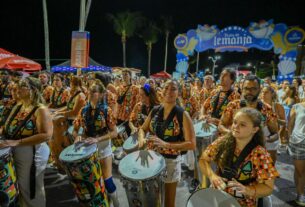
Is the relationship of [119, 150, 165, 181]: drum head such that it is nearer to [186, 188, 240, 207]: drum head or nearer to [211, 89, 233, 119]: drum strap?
[186, 188, 240, 207]: drum head

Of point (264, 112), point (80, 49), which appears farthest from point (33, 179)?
point (80, 49)

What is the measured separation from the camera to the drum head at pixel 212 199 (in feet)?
6.19

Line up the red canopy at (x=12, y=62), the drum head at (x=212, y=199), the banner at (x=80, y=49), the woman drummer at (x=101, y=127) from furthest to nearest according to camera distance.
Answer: the red canopy at (x=12, y=62)
the banner at (x=80, y=49)
the woman drummer at (x=101, y=127)
the drum head at (x=212, y=199)

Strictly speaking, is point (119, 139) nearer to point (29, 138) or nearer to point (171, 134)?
point (29, 138)

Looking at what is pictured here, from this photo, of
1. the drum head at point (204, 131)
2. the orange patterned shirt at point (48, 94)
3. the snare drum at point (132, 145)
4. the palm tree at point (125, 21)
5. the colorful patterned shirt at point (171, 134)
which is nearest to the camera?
the colorful patterned shirt at point (171, 134)

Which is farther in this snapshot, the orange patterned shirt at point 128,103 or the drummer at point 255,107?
the orange patterned shirt at point 128,103

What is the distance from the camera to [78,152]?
3.09 m

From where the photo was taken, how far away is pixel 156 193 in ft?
9.02

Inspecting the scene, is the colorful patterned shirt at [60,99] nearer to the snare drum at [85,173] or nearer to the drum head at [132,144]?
the drum head at [132,144]

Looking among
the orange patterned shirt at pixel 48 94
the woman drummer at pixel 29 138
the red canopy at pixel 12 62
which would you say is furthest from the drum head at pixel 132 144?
the red canopy at pixel 12 62

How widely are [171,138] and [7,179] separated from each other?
1930 millimetres

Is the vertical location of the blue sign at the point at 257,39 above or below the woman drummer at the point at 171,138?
above

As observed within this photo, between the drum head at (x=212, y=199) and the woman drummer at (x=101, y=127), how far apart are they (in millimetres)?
1758

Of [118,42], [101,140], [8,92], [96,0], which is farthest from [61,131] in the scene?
[118,42]
